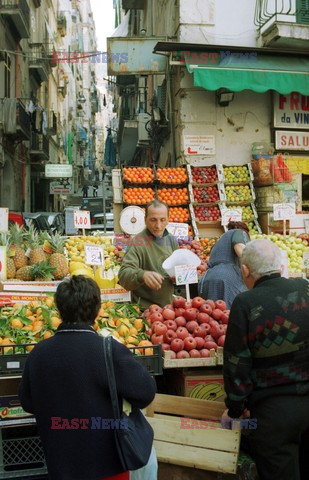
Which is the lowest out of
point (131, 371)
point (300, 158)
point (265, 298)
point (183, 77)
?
point (131, 371)

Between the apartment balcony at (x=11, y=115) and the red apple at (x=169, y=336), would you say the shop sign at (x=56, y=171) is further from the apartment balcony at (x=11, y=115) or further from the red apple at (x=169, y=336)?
the red apple at (x=169, y=336)

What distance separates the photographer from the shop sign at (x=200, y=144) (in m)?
11.6

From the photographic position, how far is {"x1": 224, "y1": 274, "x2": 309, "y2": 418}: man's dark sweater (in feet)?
8.93

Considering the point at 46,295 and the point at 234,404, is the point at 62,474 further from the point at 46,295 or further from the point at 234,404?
the point at 46,295

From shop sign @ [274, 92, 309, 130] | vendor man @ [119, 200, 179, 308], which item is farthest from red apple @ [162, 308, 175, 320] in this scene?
shop sign @ [274, 92, 309, 130]

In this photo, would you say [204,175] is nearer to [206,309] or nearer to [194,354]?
[206,309]

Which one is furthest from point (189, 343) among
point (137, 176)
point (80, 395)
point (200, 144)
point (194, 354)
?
point (200, 144)

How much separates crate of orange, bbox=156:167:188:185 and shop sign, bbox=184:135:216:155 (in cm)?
137

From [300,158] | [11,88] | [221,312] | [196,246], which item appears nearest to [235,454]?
[221,312]

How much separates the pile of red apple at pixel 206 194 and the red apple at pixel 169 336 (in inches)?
261

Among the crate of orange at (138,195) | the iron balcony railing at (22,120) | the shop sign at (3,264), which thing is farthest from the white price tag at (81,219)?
the iron balcony railing at (22,120)

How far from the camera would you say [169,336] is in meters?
3.65

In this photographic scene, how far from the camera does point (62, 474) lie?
2309 millimetres

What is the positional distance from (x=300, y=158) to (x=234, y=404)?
9459 mm
